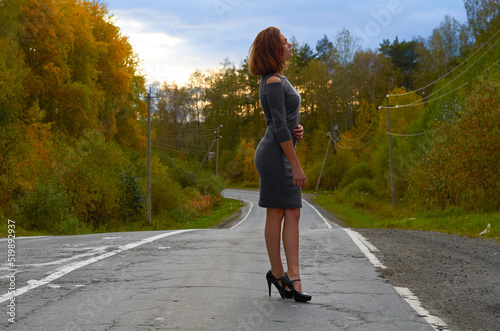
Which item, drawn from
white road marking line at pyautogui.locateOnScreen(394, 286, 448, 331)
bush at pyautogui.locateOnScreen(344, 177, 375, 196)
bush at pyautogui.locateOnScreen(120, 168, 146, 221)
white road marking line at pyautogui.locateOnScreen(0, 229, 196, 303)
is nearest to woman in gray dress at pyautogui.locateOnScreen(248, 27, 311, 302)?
white road marking line at pyautogui.locateOnScreen(394, 286, 448, 331)

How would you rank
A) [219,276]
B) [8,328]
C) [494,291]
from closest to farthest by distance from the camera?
[8,328] < [494,291] < [219,276]

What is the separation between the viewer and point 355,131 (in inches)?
2965

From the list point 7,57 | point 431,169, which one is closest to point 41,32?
point 7,57

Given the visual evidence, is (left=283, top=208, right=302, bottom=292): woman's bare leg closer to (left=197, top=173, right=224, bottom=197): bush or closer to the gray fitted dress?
the gray fitted dress

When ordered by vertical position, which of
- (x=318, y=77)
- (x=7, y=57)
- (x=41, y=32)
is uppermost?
(x=318, y=77)

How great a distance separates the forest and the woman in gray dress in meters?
9.04

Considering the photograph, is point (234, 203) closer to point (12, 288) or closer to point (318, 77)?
point (318, 77)

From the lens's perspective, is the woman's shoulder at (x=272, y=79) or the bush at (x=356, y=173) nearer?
the woman's shoulder at (x=272, y=79)

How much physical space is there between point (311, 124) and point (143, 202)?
54123mm

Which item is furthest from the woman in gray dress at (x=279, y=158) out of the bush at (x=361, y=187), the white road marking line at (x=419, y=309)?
the bush at (x=361, y=187)

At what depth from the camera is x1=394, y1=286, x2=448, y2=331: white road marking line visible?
3.87m

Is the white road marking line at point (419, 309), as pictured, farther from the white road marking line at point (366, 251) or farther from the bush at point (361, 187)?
the bush at point (361, 187)

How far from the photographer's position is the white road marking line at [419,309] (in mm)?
3871

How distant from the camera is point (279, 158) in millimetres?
4578
